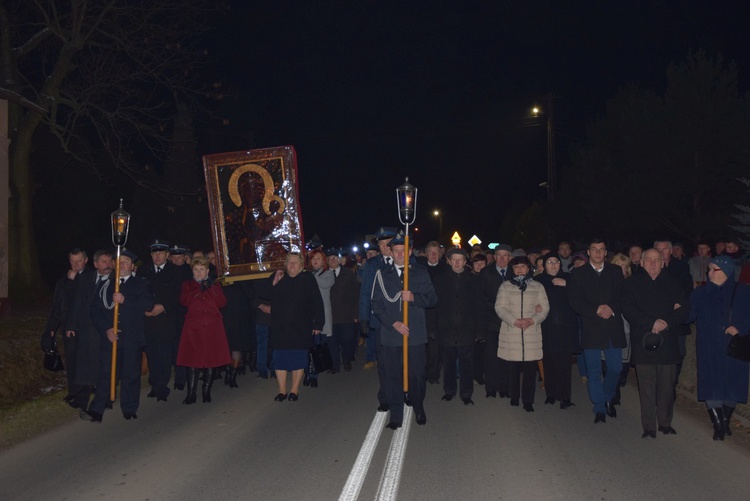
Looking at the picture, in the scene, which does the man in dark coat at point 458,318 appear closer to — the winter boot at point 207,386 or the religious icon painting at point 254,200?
the winter boot at point 207,386

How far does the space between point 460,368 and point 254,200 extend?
4.55m

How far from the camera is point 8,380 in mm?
11305

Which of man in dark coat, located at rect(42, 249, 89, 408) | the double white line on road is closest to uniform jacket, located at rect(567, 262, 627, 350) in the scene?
the double white line on road

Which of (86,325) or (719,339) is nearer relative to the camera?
(719,339)

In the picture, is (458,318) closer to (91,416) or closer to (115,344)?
(115,344)

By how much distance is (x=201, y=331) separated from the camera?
10.8 metres

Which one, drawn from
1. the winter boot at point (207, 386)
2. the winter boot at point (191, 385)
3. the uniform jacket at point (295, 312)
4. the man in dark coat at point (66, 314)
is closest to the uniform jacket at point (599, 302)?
the uniform jacket at point (295, 312)

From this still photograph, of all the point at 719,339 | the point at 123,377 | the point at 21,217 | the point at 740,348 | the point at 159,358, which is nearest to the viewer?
the point at 740,348

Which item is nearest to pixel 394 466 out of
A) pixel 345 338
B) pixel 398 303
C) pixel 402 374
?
pixel 402 374

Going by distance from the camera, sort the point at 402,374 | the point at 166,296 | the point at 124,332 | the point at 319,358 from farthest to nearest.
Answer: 1. the point at 319,358
2. the point at 166,296
3. the point at 124,332
4. the point at 402,374

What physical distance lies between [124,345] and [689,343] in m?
7.97

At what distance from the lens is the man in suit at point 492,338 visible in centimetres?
1118

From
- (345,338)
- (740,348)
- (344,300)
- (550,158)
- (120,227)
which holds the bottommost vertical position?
(345,338)

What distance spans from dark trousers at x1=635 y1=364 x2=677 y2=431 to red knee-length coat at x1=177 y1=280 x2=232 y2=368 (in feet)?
17.0
